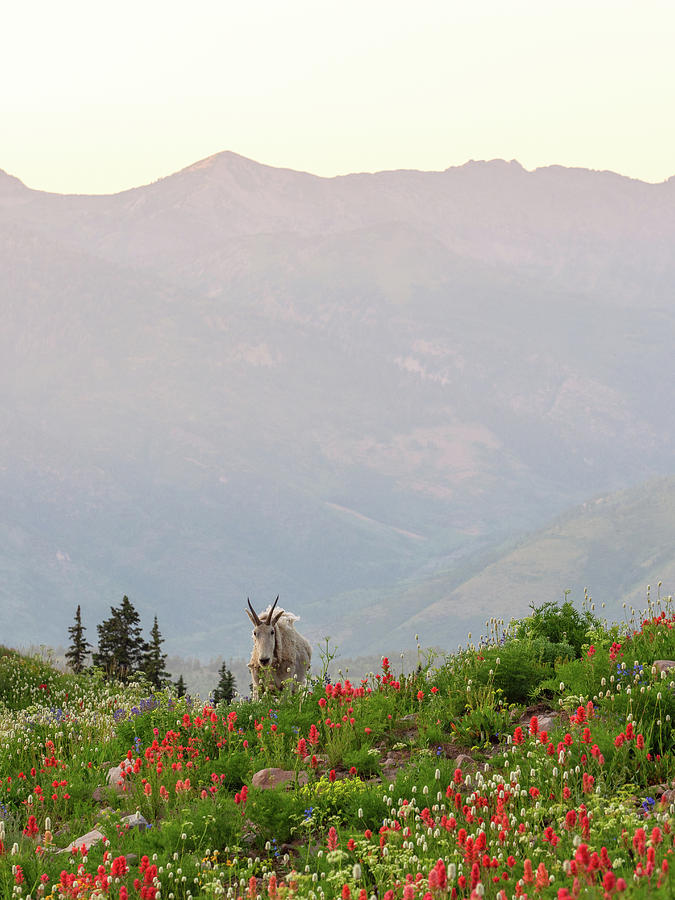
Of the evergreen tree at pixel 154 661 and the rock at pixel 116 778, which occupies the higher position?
the evergreen tree at pixel 154 661

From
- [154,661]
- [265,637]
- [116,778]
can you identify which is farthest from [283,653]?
[154,661]

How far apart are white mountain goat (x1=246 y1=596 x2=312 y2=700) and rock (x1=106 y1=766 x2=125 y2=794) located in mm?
5701

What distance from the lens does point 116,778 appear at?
11.5 meters

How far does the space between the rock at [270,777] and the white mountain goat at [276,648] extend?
6599 mm

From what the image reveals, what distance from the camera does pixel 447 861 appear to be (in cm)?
748

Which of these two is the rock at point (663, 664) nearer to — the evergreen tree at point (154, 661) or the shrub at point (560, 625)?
the shrub at point (560, 625)

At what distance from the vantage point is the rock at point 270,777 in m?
10.6

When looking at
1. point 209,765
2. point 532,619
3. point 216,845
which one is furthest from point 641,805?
point 532,619

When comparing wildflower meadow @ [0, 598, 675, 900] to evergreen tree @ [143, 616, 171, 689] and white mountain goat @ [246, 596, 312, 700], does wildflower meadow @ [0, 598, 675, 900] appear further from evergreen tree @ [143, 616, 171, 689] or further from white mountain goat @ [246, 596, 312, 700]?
evergreen tree @ [143, 616, 171, 689]

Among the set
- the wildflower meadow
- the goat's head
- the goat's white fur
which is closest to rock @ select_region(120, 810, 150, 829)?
the wildflower meadow

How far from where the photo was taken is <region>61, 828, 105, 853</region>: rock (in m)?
9.34

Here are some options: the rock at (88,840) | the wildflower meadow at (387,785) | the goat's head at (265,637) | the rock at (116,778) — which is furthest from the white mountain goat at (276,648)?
the rock at (88,840)

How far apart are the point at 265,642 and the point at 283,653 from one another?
4.76 feet

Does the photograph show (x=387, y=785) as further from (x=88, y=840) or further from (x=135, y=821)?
(x=88, y=840)
